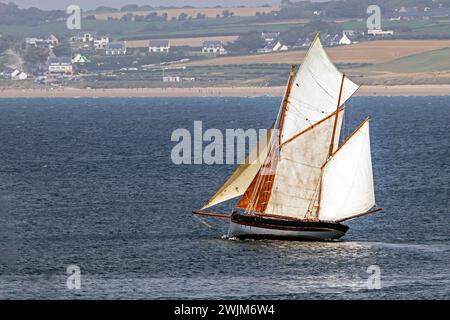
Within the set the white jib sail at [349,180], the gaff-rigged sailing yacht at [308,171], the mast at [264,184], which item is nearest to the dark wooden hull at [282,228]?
the gaff-rigged sailing yacht at [308,171]

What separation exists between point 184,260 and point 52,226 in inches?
748

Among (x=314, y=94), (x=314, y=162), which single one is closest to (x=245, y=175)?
(x=314, y=162)

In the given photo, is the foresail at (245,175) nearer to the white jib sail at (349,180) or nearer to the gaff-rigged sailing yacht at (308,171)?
the gaff-rigged sailing yacht at (308,171)

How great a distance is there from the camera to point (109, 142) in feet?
587

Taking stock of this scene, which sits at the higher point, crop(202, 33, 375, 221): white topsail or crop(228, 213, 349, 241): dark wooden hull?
crop(202, 33, 375, 221): white topsail

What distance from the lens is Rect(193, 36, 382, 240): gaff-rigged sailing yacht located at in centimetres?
7700

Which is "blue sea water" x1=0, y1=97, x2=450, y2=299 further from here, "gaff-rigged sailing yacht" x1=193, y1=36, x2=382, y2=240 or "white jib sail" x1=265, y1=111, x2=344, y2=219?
"white jib sail" x1=265, y1=111, x2=344, y2=219

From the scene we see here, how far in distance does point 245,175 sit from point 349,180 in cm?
700

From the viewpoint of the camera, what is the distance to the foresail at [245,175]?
77.7 metres

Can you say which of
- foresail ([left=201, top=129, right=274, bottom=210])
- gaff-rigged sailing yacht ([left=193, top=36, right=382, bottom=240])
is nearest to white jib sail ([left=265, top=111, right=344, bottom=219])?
gaff-rigged sailing yacht ([left=193, top=36, right=382, bottom=240])

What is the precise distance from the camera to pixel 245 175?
255 feet

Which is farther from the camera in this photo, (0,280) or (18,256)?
(18,256)
